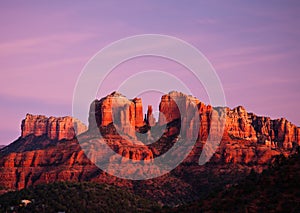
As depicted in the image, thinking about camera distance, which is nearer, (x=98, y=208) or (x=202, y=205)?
(x=202, y=205)

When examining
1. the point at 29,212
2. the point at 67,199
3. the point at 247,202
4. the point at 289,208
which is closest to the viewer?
the point at 289,208

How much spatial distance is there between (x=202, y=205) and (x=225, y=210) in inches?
341

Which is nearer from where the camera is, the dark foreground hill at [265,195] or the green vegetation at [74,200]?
the dark foreground hill at [265,195]

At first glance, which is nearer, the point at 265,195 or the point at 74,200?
the point at 265,195

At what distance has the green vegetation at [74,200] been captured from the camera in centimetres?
17638

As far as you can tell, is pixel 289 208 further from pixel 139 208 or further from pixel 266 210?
pixel 139 208

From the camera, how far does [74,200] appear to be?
18288 centimetres

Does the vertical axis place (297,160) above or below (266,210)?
above

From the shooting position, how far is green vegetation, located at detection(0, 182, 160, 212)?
176 metres

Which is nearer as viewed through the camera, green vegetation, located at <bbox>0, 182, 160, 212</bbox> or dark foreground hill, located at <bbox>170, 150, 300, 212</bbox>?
dark foreground hill, located at <bbox>170, 150, 300, 212</bbox>

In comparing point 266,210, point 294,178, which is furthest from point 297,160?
point 266,210

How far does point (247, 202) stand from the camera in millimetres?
109250

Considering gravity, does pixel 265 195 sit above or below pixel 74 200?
below

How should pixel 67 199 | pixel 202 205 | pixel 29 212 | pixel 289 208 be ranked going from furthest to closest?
pixel 67 199 → pixel 29 212 → pixel 202 205 → pixel 289 208
